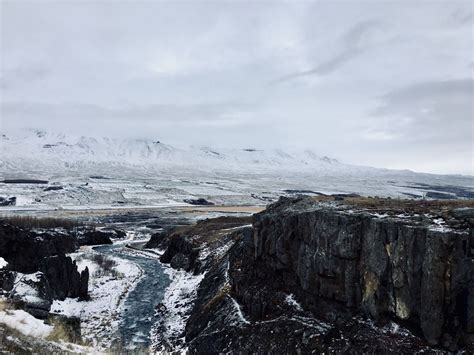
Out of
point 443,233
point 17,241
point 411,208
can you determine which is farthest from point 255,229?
point 17,241

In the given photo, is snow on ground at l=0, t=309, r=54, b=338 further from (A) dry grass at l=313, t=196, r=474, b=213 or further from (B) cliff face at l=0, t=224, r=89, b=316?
(A) dry grass at l=313, t=196, r=474, b=213

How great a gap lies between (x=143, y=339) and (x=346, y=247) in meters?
17.7

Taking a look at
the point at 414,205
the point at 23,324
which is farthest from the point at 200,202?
the point at 23,324

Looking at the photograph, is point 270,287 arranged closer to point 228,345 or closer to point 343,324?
point 228,345

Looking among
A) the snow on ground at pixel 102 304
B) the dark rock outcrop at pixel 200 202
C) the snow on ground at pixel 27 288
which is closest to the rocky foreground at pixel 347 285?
the snow on ground at pixel 102 304

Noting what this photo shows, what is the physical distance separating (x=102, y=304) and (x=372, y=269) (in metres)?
28.6

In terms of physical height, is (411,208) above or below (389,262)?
above

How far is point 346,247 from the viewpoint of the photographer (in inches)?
1038

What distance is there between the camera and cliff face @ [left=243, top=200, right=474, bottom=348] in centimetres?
2088

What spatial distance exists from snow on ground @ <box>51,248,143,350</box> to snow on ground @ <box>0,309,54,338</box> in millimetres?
6882

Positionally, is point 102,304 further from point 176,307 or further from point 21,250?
point 21,250

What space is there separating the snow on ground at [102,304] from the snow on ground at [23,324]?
688cm

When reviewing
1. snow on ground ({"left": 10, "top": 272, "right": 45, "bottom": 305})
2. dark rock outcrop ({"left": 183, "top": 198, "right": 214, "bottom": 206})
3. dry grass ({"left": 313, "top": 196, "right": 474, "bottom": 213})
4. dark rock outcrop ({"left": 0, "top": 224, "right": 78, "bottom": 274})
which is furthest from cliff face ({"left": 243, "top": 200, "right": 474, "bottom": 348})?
dark rock outcrop ({"left": 183, "top": 198, "right": 214, "bottom": 206})

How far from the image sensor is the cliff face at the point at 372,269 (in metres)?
20.9
